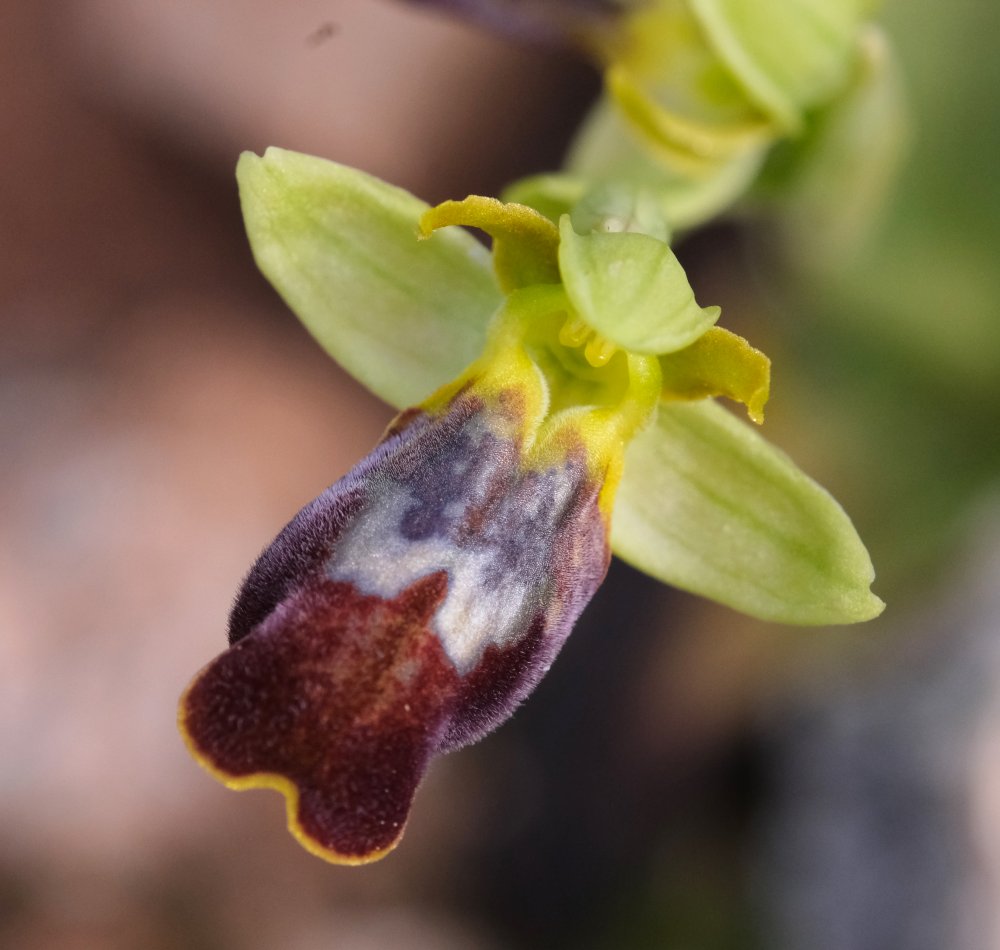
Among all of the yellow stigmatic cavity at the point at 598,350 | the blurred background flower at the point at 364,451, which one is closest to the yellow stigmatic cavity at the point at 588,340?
the yellow stigmatic cavity at the point at 598,350

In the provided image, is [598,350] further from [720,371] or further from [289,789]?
[289,789]

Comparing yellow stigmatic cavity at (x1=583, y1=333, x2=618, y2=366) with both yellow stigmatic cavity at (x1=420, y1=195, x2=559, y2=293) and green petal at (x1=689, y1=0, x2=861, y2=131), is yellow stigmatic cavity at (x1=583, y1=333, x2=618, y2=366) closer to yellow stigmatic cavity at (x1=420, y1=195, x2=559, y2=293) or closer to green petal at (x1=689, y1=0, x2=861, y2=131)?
yellow stigmatic cavity at (x1=420, y1=195, x2=559, y2=293)

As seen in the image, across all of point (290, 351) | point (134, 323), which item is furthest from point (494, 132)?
point (134, 323)

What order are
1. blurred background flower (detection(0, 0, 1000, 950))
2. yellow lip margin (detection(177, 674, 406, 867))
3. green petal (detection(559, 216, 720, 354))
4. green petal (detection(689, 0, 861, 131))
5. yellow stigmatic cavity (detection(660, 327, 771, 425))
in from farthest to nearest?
blurred background flower (detection(0, 0, 1000, 950)), green petal (detection(689, 0, 861, 131)), yellow stigmatic cavity (detection(660, 327, 771, 425)), green petal (detection(559, 216, 720, 354)), yellow lip margin (detection(177, 674, 406, 867))

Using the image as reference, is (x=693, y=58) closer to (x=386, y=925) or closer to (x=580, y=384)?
(x=580, y=384)

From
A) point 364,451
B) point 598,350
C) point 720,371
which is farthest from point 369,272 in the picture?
point 364,451

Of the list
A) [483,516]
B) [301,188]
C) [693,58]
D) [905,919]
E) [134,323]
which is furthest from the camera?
[134,323]

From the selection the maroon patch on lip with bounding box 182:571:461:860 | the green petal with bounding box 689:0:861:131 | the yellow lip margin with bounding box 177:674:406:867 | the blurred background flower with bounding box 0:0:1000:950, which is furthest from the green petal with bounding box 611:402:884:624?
the blurred background flower with bounding box 0:0:1000:950
